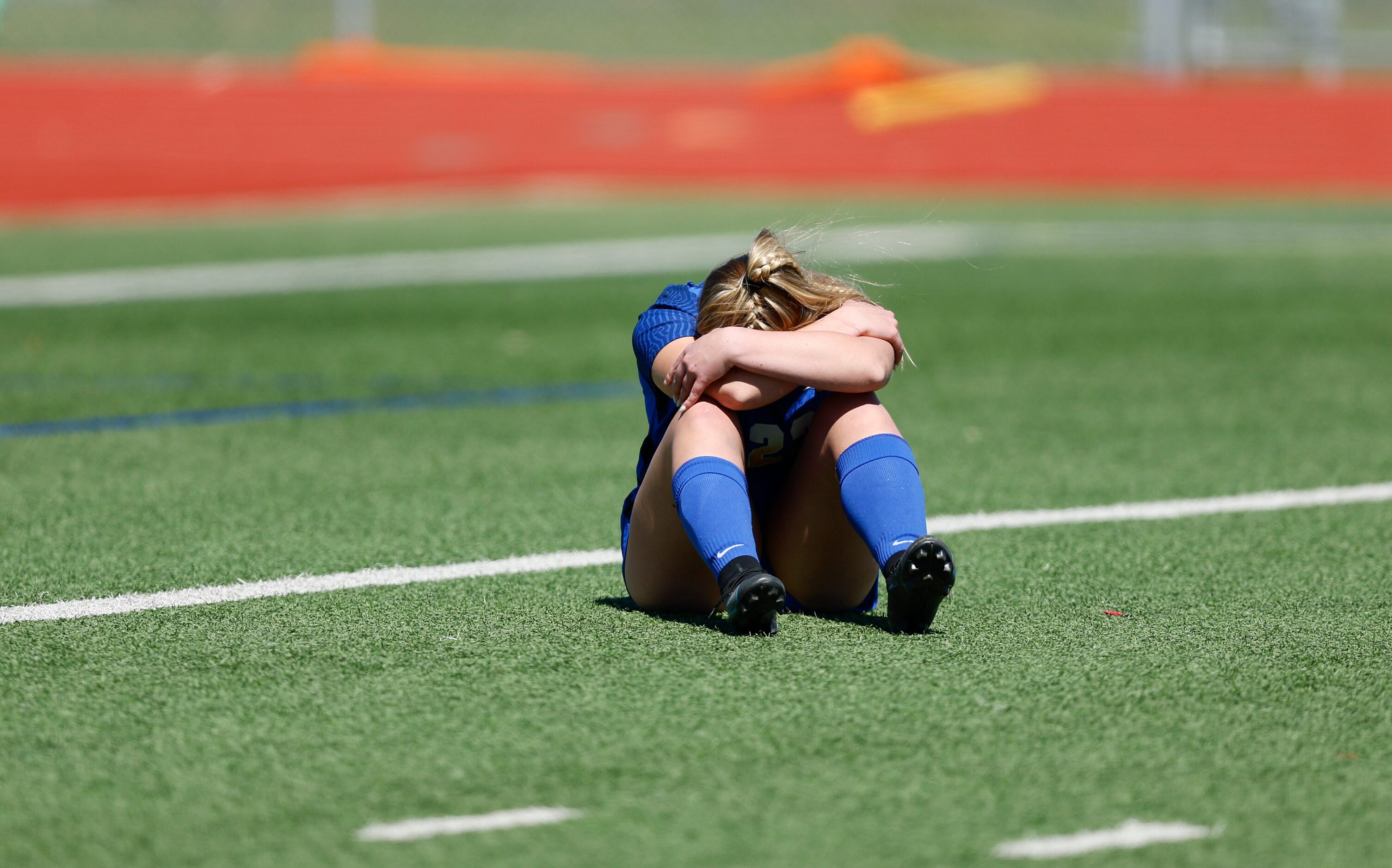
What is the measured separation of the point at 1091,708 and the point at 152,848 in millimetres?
1797

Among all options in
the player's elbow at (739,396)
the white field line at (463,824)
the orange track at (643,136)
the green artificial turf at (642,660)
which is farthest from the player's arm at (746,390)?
the orange track at (643,136)

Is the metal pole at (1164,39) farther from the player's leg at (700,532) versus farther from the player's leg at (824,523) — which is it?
the player's leg at (700,532)

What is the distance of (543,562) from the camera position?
179 inches

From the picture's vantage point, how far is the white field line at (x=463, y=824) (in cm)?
260

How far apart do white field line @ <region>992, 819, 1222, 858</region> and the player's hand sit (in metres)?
1.33

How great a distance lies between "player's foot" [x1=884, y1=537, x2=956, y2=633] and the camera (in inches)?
133

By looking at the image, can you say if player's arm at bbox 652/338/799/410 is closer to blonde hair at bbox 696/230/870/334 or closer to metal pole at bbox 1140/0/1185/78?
blonde hair at bbox 696/230/870/334

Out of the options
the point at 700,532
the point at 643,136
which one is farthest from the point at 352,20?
the point at 700,532

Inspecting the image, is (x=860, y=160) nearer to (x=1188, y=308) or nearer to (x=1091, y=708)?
(x=1188, y=308)

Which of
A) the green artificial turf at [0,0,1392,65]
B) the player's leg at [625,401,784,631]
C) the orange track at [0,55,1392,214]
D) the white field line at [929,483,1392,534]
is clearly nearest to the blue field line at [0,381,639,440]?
the white field line at [929,483,1392,534]

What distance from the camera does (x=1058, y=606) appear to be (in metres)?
4.02

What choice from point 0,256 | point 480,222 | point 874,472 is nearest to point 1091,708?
point 874,472

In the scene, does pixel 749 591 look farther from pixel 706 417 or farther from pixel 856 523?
pixel 706 417

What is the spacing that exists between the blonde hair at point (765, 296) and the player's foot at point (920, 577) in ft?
2.11
